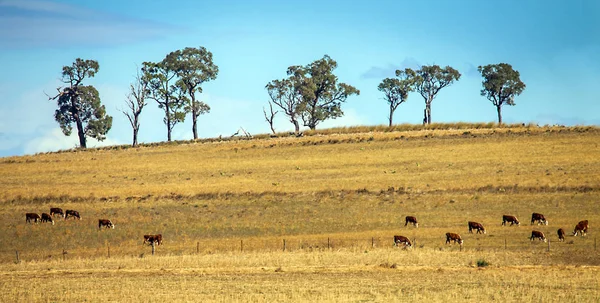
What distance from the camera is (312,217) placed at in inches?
2431

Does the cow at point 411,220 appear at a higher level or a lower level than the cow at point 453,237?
higher

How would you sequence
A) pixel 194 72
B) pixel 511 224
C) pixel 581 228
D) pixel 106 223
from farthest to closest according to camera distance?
pixel 194 72, pixel 106 223, pixel 511 224, pixel 581 228

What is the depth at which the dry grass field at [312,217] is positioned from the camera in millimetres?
38750

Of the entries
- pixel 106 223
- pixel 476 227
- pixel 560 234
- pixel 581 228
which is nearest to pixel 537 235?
pixel 560 234

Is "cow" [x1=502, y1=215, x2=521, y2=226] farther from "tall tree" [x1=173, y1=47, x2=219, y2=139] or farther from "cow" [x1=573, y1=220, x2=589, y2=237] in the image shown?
"tall tree" [x1=173, y1=47, x2=219, y2=139]

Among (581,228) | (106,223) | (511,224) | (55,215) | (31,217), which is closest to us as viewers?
(581,228)

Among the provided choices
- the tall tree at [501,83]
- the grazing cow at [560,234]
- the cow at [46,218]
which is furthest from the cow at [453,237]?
the tall tree at [501,83]

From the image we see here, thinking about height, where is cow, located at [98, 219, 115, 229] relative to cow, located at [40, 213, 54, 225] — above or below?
below

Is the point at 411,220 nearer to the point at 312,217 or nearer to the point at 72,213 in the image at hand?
the point at 312,217

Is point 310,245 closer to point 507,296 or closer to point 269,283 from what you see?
point 269,283

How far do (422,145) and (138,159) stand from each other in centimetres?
2983

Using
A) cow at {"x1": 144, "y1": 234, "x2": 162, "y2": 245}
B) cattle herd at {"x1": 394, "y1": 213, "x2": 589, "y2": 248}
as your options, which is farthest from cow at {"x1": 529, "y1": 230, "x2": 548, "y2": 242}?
cow at {"x1": 144, "y1": 234, "x2": 162, "y2": 245}

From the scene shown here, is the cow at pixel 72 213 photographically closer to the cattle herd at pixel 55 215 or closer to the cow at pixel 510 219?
the cattle herd at pixel 55 215

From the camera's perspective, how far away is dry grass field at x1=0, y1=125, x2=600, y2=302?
38750mm
